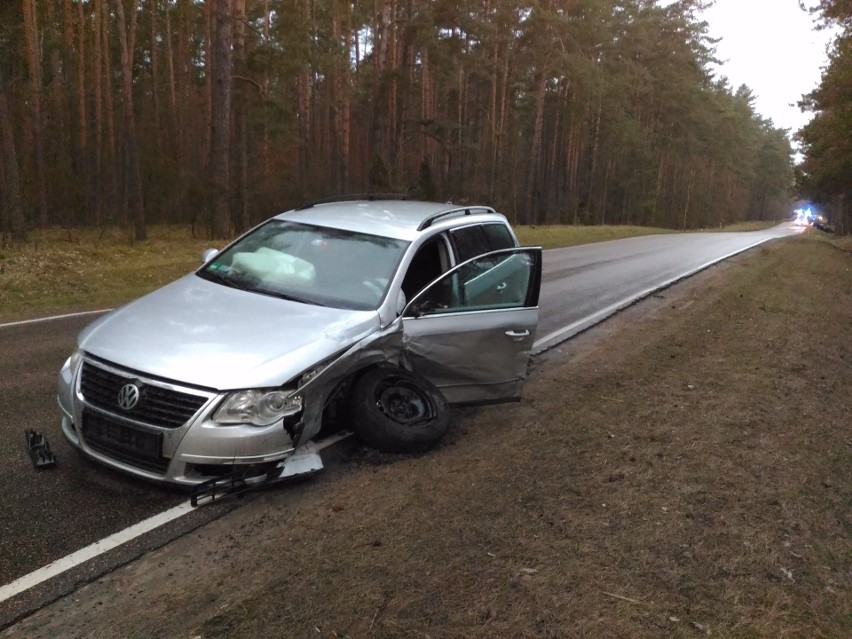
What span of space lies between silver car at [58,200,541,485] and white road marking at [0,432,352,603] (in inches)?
8.2

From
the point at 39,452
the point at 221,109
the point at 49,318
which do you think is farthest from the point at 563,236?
the point at 39,452

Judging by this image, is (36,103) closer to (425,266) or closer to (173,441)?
(425,266)

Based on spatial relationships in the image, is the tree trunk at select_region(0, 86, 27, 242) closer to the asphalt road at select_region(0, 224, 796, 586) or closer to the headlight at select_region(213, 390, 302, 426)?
the asphalt road at select_region(0, 224, 796, 586)

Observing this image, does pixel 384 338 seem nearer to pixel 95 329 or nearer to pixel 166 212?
pixel 95 329

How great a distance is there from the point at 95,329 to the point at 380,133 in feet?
80.4

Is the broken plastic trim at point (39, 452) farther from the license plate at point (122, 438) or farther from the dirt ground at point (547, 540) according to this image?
the dirt ground at point (547, 540)

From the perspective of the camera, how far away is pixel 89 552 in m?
3.54

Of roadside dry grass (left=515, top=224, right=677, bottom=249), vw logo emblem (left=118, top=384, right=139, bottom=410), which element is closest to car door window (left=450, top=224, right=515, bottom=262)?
vw logo emblem (left=118, top=384, right=139, bottom=410)

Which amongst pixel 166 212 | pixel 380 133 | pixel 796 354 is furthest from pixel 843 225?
pixel 796 354

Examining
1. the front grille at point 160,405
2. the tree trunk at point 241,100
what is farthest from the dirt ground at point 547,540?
the tree trunk at point 241,100

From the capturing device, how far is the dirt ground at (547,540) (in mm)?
3143

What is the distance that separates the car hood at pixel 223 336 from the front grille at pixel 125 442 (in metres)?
0.35

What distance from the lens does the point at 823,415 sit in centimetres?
616

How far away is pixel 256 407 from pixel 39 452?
155 centimetres
